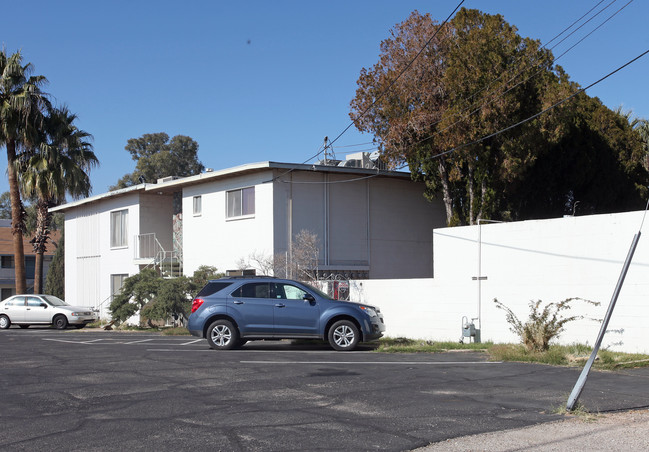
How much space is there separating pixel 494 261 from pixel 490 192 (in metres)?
5.64

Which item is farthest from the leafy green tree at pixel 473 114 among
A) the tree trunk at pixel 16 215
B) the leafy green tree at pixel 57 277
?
the leafy green tree at pixel 57 277

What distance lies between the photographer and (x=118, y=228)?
33.2 meters

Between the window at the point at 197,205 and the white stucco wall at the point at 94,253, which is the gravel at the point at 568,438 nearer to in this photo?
the window at the point at 197,205

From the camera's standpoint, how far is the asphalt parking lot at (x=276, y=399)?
23.6 ft

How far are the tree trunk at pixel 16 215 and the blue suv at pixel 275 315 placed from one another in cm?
1977

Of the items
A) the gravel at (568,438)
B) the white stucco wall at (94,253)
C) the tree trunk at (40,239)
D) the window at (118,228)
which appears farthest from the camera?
the tree trunk at (40,239)

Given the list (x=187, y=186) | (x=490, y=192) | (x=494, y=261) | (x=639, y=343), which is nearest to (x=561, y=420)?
(x=639, y=343)

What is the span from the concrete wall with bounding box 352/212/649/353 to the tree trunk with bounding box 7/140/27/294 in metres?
19.8

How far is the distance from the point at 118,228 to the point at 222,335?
19.0 m

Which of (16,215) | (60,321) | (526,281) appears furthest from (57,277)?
(526,281)

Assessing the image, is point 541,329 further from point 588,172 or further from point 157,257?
point 157,257

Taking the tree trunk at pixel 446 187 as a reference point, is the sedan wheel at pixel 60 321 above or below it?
below

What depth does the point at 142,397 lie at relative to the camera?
9461 mm

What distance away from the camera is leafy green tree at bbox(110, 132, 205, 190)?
62969 millimetres
